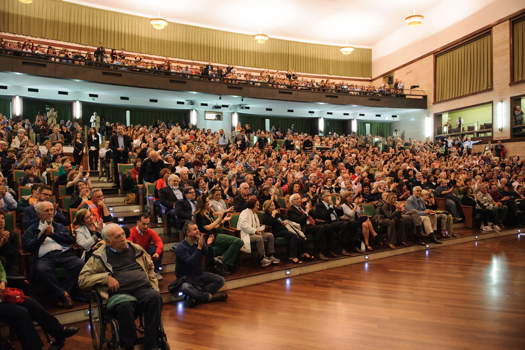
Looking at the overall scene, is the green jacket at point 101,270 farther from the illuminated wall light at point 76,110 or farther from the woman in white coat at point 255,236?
the illuminated wall light at point 76,110

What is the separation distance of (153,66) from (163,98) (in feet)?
6.74

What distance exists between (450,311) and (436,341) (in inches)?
28.2

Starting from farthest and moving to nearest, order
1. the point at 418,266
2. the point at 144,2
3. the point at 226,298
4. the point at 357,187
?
the point at 144,2
the point at 357,187
the point at 418,266
the point at 226,298

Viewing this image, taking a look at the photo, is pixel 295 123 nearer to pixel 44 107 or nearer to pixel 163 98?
pixel 163 98

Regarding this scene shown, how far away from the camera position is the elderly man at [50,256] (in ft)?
10.5

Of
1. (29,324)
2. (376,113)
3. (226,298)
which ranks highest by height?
(376,113)

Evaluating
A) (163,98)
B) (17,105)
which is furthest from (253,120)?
(17,105)

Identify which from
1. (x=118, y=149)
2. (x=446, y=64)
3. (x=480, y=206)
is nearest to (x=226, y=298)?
(x=118, y=149)

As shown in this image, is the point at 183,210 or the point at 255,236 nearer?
the point at 183,210

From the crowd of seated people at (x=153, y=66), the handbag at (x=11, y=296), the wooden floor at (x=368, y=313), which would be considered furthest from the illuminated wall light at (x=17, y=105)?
the handbag at (x=11, y=296)

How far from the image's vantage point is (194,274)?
3.69m

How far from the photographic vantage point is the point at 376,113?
18.8 m

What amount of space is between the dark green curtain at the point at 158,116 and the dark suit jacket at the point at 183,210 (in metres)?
11.4

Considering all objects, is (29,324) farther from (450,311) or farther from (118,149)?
(118,149)
